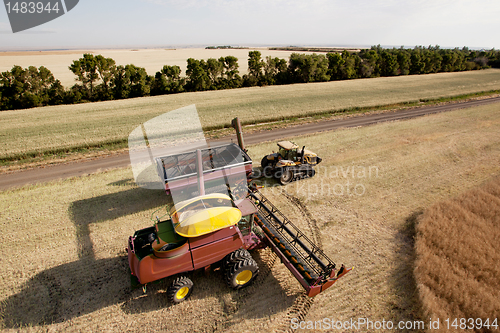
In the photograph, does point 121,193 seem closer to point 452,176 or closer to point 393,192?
point 393,192

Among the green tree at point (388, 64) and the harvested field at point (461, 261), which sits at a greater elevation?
the green tree at point (388, 64)

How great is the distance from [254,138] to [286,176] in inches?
340

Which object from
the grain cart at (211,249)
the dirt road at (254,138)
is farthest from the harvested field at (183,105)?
the grain cart at (211,249)

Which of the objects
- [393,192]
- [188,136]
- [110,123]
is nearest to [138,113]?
[110,123]

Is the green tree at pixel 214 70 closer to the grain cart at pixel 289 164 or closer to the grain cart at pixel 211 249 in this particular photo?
the grain cart at pixel 289 164

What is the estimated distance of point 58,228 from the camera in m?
10.5

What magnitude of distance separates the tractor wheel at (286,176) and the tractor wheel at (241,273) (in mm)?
6811

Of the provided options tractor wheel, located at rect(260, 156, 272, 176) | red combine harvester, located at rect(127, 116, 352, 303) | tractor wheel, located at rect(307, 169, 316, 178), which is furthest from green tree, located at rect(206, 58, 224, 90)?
red combine harvester, located at rect(127, 116, 352, 303)

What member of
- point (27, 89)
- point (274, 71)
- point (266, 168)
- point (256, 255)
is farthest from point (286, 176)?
point (274, 71)

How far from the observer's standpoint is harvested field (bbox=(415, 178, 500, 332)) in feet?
22.1

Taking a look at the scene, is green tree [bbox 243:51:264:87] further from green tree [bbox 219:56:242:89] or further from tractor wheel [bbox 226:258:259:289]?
tractor wheel [bbox 226:258:259:289]

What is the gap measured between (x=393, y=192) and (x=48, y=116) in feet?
110

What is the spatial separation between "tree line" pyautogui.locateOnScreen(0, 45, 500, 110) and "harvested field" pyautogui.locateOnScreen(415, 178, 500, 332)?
39.6m

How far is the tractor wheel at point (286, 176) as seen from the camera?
13.7 metres
